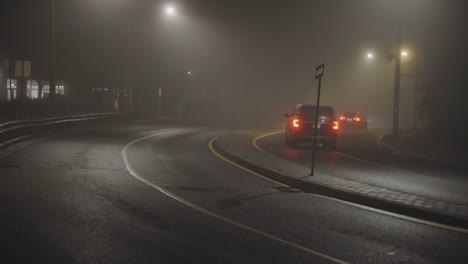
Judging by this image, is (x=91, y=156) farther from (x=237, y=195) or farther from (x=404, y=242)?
(x=404, y=242)

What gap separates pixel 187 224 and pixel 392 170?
33.6ft

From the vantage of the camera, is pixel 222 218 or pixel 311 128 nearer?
pixel 222 218

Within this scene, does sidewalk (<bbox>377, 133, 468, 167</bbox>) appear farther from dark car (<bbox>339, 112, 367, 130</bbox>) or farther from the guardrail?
the guardrail

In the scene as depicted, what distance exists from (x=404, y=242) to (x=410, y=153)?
17738 millimetres

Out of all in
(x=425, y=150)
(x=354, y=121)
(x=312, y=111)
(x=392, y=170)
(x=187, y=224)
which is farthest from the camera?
(x=354, y=121)

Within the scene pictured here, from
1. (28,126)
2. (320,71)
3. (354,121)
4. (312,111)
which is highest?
(320,71)

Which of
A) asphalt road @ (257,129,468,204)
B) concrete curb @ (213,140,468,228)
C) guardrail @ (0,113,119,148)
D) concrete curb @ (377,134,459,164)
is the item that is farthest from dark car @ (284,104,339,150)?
guardrail @ (0,113,119,148)

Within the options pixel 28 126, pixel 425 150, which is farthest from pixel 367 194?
pixel 28 126

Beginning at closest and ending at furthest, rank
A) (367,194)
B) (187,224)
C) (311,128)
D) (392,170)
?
(187,224) < (367,194) < (392,170) < (311,128)

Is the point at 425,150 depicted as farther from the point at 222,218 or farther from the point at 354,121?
the point at 222,218

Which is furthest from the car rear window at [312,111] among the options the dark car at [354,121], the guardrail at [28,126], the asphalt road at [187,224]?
the dark car at [354,121]

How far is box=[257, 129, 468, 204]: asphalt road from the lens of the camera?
Result: 43.2 feet

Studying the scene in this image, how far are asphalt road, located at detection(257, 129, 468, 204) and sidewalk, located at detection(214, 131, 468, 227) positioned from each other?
944 millimetres

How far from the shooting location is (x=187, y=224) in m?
8.52
